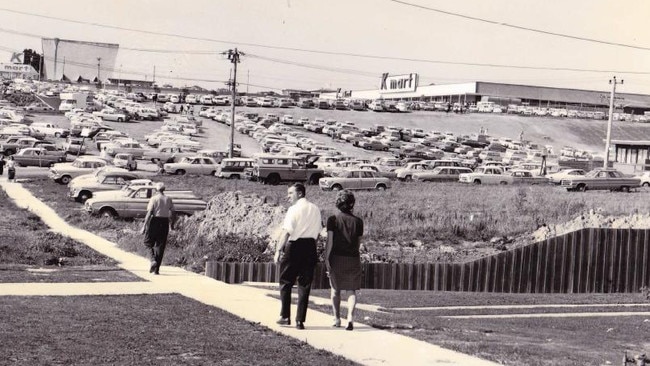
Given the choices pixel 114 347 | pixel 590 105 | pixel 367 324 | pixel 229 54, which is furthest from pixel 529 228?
pixel 590 105

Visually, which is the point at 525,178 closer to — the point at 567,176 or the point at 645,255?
the point at 567,176

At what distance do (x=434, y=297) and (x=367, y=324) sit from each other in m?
7.75

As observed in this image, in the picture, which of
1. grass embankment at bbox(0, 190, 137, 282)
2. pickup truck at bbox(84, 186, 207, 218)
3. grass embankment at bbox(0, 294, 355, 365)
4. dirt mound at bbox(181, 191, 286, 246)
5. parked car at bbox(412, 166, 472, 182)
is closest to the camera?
grass embankment at bbox(0, 294, 355, 365)

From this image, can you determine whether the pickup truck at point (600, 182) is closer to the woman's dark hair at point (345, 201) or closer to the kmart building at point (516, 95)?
the woman's dark hair at point (345, 201)

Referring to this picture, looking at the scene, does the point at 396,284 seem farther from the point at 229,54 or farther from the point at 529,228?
the point at 229,54

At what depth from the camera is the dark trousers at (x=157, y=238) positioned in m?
17.9

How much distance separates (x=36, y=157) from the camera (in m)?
54.1

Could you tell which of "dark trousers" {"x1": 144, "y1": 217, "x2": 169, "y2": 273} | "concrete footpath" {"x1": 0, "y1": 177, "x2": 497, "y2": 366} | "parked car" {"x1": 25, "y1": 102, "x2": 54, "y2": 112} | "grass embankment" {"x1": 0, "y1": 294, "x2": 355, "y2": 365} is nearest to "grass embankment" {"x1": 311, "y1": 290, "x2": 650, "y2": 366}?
"concrete footpath" {"x1": 0, "y1": 177, "x2": 497, "y2": 366}

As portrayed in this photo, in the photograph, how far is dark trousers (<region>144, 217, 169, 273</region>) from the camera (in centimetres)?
1792

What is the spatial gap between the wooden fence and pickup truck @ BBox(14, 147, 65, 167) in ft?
121

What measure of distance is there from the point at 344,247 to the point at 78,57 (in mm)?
159662

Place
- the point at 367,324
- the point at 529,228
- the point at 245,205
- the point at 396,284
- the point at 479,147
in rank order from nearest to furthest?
the point at 367,324 < the point at 396,284 < the point at 245,205 < the point at 529,228 < the point at 479,147

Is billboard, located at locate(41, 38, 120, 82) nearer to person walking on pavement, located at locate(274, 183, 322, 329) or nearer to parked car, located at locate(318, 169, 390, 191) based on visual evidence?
parked car, located at locate(318, 169, 390, 191)

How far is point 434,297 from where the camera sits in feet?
65.2
